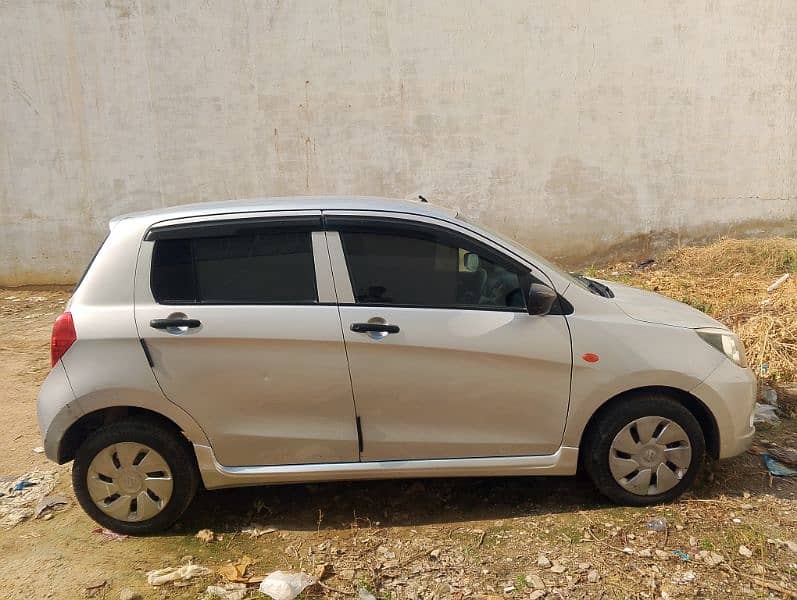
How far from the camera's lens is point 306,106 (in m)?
A: 8.83

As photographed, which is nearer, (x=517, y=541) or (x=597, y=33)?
(x=517, y=541)

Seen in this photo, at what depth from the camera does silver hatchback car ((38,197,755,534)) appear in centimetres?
320

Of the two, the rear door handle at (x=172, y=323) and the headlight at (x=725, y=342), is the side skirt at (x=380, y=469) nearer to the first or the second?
the rear door handle at (x=172, y=323)

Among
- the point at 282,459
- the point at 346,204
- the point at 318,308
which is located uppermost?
the point at 346,204

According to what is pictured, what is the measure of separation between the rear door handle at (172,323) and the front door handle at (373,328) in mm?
762

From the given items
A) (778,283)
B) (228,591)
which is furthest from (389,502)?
(778,283)

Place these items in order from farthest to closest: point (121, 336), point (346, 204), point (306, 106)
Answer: point (306, 106) < point (346, 204) < point (121, 336)

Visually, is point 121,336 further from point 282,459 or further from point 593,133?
point 593,133

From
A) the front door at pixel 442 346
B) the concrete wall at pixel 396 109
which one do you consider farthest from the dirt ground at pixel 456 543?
the concrete wall at pixel 396 109

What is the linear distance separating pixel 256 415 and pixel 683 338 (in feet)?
7.24

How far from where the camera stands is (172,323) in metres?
3.19

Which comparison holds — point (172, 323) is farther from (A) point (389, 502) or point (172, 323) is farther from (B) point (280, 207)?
(A) point (389, 502)

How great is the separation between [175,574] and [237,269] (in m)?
1.48

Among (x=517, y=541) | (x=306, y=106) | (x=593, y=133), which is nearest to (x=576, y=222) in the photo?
(x=593, y=133)
